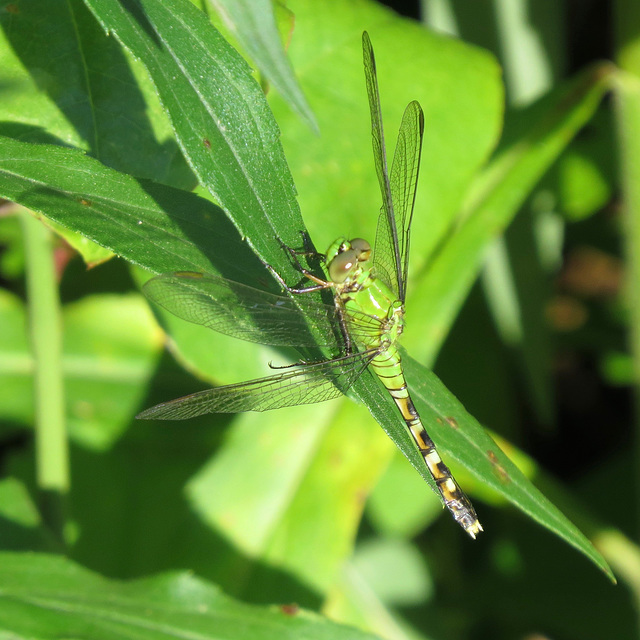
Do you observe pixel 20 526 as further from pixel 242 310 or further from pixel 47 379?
pixel 242 310

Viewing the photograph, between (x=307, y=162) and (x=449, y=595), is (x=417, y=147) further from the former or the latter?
(x=449, y=595)

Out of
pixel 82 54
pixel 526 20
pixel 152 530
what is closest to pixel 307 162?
pixel 82 54

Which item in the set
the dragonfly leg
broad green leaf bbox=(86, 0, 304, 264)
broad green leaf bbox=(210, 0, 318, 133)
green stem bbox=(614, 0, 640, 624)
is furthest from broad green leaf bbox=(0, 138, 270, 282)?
green stem bbox=(614, 0, 640, 624)

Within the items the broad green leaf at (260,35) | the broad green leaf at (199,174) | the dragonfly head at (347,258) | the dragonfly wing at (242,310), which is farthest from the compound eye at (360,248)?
the broad green leaf at (260,35)

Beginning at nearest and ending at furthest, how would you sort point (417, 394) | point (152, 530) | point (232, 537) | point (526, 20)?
point (417, 394) → point (232, 537) → point (152, 530) → point (526, 20)

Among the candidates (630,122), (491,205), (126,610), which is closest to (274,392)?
(126,610)

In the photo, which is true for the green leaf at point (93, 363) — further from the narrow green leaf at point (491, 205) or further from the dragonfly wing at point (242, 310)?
the dragonfly wing at point (242, 310)
